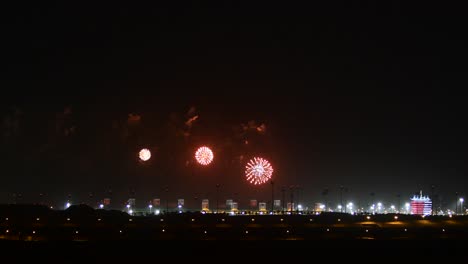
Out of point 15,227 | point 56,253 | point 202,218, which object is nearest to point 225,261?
point 56,253

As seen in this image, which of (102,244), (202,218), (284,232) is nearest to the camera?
(102,244)

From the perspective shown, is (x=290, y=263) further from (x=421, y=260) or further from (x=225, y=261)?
(x=421, y=260)

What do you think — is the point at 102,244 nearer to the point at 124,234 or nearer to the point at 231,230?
the point at 124,234

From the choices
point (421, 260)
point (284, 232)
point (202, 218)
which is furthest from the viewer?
point (202, 218)

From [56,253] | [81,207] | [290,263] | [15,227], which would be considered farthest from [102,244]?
[81,207]

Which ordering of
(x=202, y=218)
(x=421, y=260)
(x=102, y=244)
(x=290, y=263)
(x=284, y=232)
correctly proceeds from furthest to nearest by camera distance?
1. (x=202, y=218)
2. (x=284, y=232)
3. (x=102, y=244)
4. (x=421, y=260)
5. (x=290, y=263)

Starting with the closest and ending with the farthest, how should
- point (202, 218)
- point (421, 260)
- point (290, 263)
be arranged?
1. point (290, 263)
2. point (421, 260)
3. point (202, 218)

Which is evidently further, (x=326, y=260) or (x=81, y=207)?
(x=81, y=207)

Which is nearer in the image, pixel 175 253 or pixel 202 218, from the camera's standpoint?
pixel 175 253
